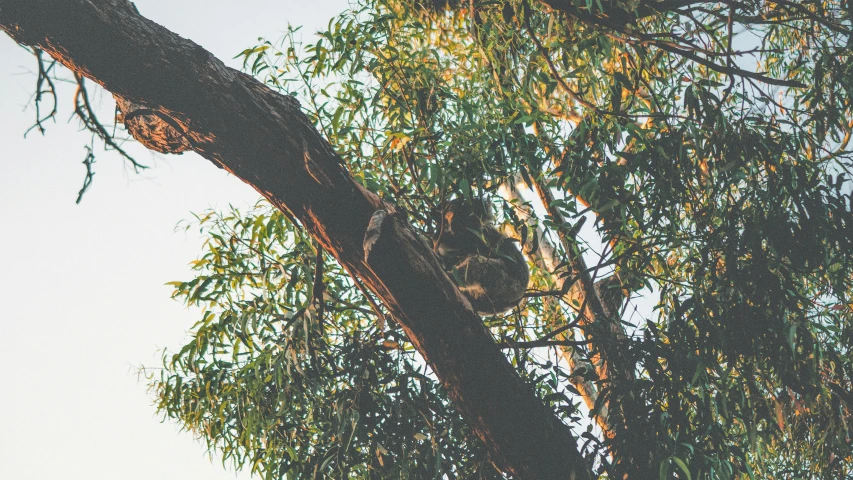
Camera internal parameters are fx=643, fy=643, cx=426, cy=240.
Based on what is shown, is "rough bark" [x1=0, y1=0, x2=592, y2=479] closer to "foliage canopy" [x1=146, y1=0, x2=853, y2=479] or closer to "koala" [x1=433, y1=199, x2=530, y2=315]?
"foliage canopy" [x1=146, y1=0, x2=853, y2=479]

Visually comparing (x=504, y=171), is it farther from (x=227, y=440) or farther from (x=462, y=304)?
(x=227, y=440)

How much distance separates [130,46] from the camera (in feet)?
5.78

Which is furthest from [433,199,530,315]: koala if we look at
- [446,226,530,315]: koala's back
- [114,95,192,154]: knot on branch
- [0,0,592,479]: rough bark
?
[114,95,192,154]: knot on branch

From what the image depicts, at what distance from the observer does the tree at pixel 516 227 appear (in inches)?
73.8

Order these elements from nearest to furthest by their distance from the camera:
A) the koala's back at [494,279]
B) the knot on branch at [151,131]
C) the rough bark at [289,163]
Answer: the rough bark at [289,163], the knot on branch at [151,131], the koala's back at [494,279]

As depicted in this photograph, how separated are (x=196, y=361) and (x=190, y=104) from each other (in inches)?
52.7

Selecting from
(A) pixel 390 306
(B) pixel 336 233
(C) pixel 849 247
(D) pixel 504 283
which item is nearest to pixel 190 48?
(B) pixel 336 233

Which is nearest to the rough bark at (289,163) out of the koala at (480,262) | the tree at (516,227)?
the tree at (516,227)

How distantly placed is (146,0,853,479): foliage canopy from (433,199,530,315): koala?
36 cm

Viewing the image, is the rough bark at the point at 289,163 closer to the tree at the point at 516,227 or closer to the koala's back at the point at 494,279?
the tree at the point at 516,227

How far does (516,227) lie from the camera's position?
252cm

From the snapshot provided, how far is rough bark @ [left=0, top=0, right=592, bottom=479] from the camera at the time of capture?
1.76 metres

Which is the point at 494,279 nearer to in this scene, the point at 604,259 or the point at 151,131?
the point at 604,259

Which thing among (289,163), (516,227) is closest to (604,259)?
(516,227)
